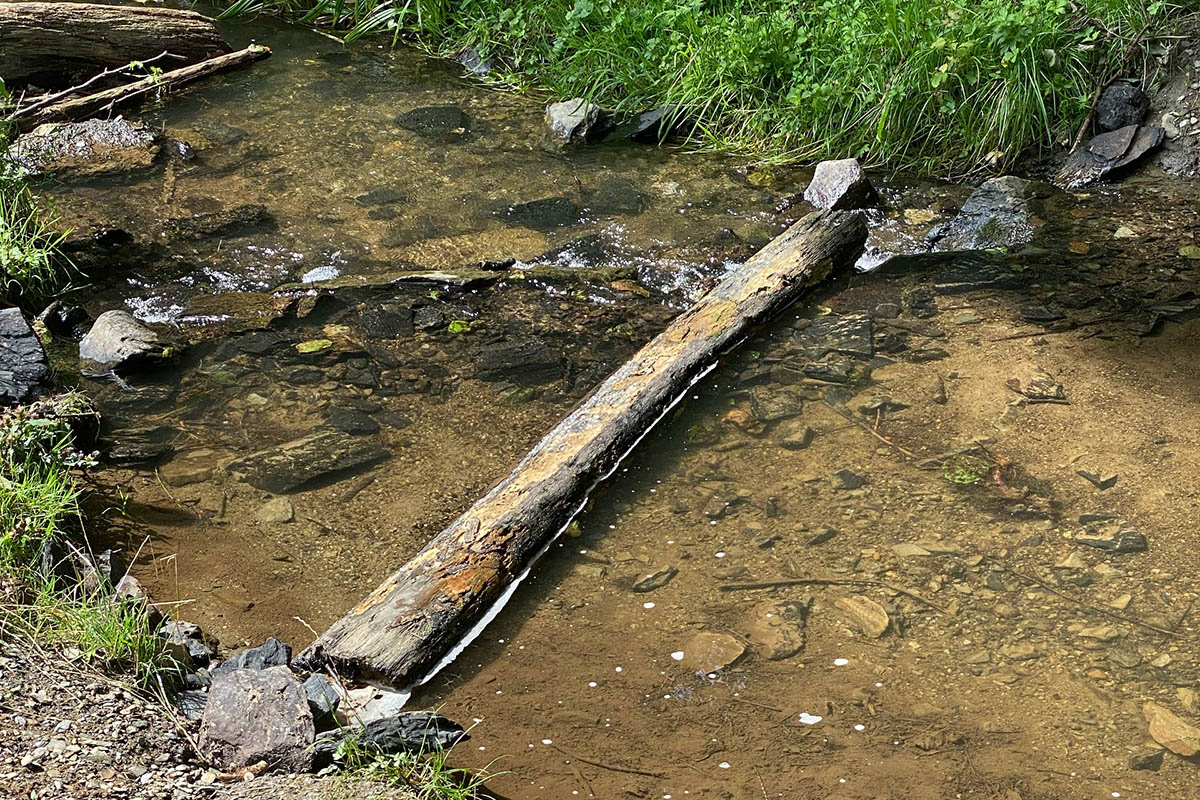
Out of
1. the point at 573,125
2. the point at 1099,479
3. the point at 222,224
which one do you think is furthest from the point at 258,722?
the point at 573,125

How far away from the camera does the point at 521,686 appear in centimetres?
275

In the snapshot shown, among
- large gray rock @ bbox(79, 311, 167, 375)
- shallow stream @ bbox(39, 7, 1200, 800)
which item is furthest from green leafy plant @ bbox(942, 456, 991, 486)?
large gray rock @ bbox(79, 311, 167, 375)

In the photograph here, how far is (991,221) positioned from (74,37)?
5.20m

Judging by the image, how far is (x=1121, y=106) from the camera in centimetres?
535

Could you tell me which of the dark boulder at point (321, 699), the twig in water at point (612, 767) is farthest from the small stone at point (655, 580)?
the dark boulder at point (321, 699)

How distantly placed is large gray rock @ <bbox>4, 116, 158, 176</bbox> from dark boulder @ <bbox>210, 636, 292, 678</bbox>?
3860 millimetres

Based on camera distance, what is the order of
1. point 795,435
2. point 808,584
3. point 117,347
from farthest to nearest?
point 117,347 → point 795,435 → point 808,584

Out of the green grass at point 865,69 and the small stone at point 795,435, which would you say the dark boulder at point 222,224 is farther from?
the small stone at point 795,435

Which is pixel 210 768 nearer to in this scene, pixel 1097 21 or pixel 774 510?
pixel 774 510

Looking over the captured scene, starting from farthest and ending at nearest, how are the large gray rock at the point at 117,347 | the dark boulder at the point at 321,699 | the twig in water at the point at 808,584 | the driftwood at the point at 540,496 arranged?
the large gray rock at the point at 117,347, the twig in water at the point at 808,584, the driftwood at the point at 540,496, the dark boulder at the point at 321,699

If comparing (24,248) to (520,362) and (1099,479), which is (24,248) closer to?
(520,362)

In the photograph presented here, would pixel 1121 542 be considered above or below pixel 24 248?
below

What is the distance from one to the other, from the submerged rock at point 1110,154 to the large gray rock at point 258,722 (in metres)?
4.52

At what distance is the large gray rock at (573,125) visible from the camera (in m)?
5.98
